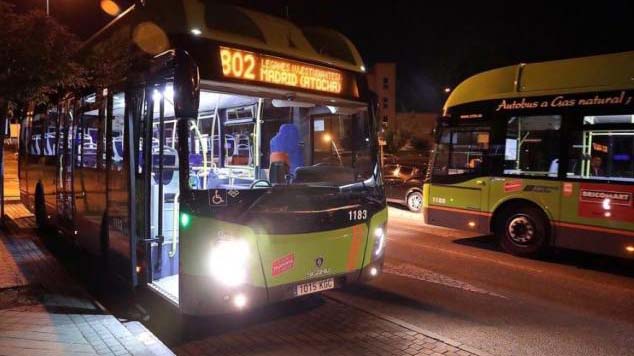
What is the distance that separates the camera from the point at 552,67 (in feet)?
30.0

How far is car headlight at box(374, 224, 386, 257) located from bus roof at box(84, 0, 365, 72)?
192 cm

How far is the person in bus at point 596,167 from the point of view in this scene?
8.38m

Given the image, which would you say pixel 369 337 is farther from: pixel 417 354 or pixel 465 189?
pixel 465 189

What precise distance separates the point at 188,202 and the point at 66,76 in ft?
10.7

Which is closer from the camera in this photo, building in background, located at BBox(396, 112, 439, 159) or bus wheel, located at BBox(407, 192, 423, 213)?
bus wheel, located at BBox(407, 192, 423, 213)

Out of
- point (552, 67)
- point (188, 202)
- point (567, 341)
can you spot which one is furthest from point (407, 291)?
point (552, 67)

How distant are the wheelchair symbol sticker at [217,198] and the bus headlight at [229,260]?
35 cm

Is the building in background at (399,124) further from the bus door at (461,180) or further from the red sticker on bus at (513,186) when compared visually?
the red sticker on bus at (513,186)

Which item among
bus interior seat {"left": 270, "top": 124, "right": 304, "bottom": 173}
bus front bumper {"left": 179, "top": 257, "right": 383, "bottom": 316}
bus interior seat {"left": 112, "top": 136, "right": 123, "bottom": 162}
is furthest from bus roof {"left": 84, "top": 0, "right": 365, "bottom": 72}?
bus front bumper {"left": 179, "top": 257, "right": 383, "bottom": 316}

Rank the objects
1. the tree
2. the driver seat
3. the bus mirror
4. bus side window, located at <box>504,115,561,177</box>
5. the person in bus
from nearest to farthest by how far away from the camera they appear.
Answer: the bus mirror < the driver seat < the tree < the person in bus < bus side window, located at <box>504,115,561,177</box>

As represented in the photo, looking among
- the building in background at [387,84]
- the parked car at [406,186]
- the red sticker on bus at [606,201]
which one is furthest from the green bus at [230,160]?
the building in background at [387,84]

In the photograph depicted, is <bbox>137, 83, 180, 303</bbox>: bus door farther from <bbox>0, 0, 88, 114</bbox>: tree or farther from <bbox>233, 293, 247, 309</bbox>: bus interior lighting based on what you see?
<bbox>0, 0, 88, 114</bbox>: tree

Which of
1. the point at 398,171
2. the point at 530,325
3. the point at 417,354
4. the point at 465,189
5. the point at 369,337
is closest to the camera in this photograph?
the point at 417,354

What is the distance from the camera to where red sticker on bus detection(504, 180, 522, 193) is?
9.36 meters
